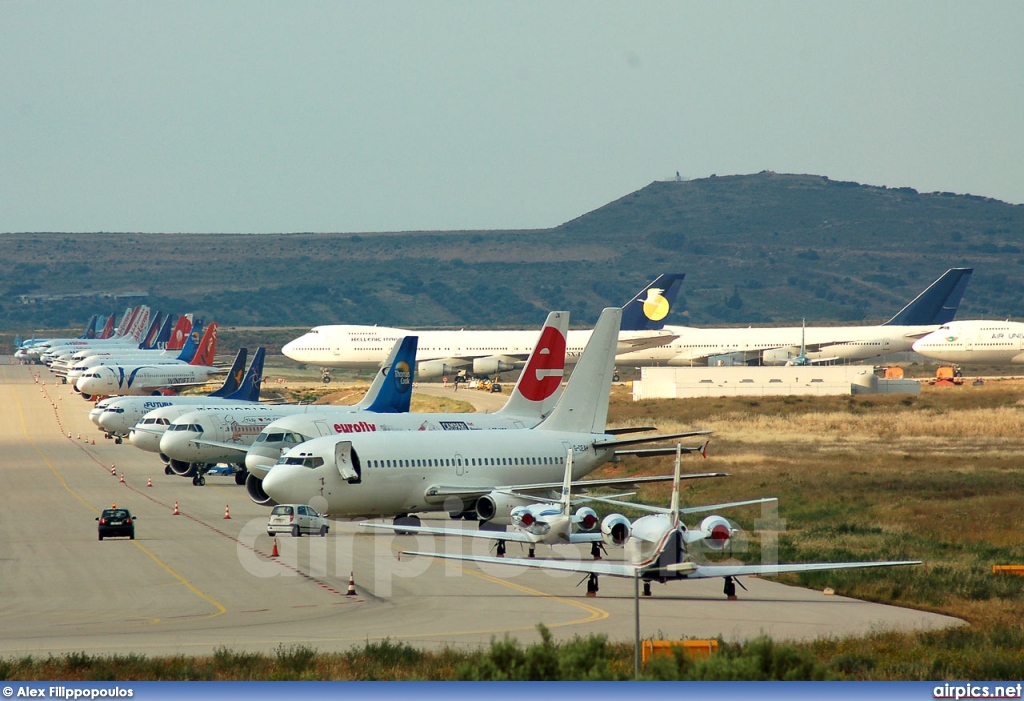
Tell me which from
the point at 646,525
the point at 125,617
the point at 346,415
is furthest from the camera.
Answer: the point at 346,415

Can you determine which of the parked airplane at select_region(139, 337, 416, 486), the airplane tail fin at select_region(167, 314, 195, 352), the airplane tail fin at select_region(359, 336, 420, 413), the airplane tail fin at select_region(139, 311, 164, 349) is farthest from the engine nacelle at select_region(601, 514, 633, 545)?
the airplane tail fin at select_region(139, 311, 164, 349)

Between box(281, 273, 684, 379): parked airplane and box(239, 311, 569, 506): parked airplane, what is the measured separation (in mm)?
72997

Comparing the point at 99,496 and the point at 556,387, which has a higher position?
the point at 556,387

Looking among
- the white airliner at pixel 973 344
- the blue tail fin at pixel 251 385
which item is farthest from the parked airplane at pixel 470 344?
the blue tail fin at pixel 251 385

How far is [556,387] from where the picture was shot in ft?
166

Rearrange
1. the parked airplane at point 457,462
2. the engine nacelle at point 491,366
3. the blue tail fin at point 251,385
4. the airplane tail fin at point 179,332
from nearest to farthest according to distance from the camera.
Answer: the parked airplane at point 457,462 → the blue tail fin at point 251,385 → the engine nacelle at point 491,366 → the airplane tail fin at point 179,332

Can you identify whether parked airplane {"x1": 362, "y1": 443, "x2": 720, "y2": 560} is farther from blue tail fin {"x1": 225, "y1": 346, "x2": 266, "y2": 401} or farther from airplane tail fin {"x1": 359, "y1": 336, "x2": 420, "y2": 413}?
blue tail fin {"x1": 225, "y1": 346, "x2": 266, "y2": 401}

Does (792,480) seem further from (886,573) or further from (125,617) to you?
(125,617)

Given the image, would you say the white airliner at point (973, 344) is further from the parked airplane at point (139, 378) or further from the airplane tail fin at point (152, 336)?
the airplane tail fin at point (152, 336)

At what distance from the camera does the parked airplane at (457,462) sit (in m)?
38.8

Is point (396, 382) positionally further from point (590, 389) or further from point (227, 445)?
point (590, 389)

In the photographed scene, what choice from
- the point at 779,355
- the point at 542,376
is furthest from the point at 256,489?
the point at 779,355

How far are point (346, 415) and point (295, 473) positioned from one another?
11.3 m

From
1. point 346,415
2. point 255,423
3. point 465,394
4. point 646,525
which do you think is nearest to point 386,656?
point 646,525
